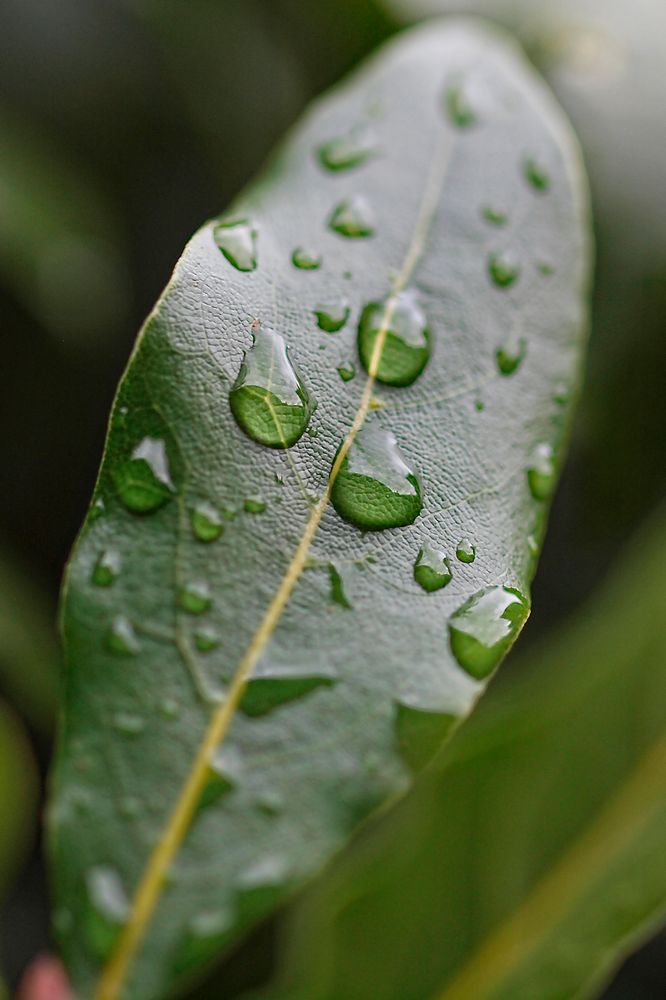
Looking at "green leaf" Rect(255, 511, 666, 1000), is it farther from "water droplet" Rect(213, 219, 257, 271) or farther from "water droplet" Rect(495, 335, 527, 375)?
"water droplet" Rect(213, 219, 257, 271)

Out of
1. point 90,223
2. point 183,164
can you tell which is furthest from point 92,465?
point 183,164

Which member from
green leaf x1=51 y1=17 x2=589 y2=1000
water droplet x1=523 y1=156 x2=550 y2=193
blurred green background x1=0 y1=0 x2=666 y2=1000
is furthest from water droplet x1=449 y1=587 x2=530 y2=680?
blurred green background x1=0 y1=0 x2=666 y2=1000

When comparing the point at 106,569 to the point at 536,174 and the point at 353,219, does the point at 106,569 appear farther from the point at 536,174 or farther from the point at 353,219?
the point at 536,174

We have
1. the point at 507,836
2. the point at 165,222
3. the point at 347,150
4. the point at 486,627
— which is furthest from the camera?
the point at 165,222

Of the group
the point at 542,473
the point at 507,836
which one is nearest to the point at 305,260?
the point at 542,473

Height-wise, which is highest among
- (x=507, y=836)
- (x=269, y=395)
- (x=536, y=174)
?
(x=536, y=174)

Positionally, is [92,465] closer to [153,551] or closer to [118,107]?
[118,107]

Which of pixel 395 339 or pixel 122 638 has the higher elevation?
pixel 395 339
